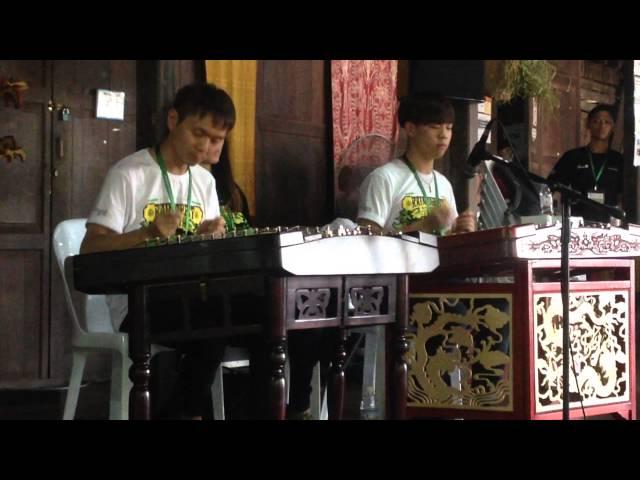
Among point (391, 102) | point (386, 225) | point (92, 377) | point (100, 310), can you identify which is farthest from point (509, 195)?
point (92, 377)

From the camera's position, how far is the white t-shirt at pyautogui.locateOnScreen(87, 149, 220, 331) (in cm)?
280

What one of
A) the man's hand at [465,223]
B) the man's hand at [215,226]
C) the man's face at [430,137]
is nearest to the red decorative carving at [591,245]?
the man's hand at [465,223]

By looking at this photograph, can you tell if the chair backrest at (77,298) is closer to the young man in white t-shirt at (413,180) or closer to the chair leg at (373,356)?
the chair leg at (373,356)

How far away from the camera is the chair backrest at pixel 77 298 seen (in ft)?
9.63

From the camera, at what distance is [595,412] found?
3268 millimetres

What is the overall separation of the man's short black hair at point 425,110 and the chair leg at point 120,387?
5.23 feet

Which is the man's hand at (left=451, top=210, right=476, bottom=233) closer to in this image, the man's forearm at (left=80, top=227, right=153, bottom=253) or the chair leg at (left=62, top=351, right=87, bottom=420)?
the man's forearm at (left=80, top=227, right=153, bottom=253)

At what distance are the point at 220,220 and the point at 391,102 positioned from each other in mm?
2483

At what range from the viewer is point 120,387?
2771 mm

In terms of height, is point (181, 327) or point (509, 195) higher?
point (509, 195)

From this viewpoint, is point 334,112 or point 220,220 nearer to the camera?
point 220,220

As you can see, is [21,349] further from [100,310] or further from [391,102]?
[391,102]

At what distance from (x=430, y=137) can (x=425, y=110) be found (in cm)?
11

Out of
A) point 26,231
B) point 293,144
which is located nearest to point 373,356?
point 293,144
